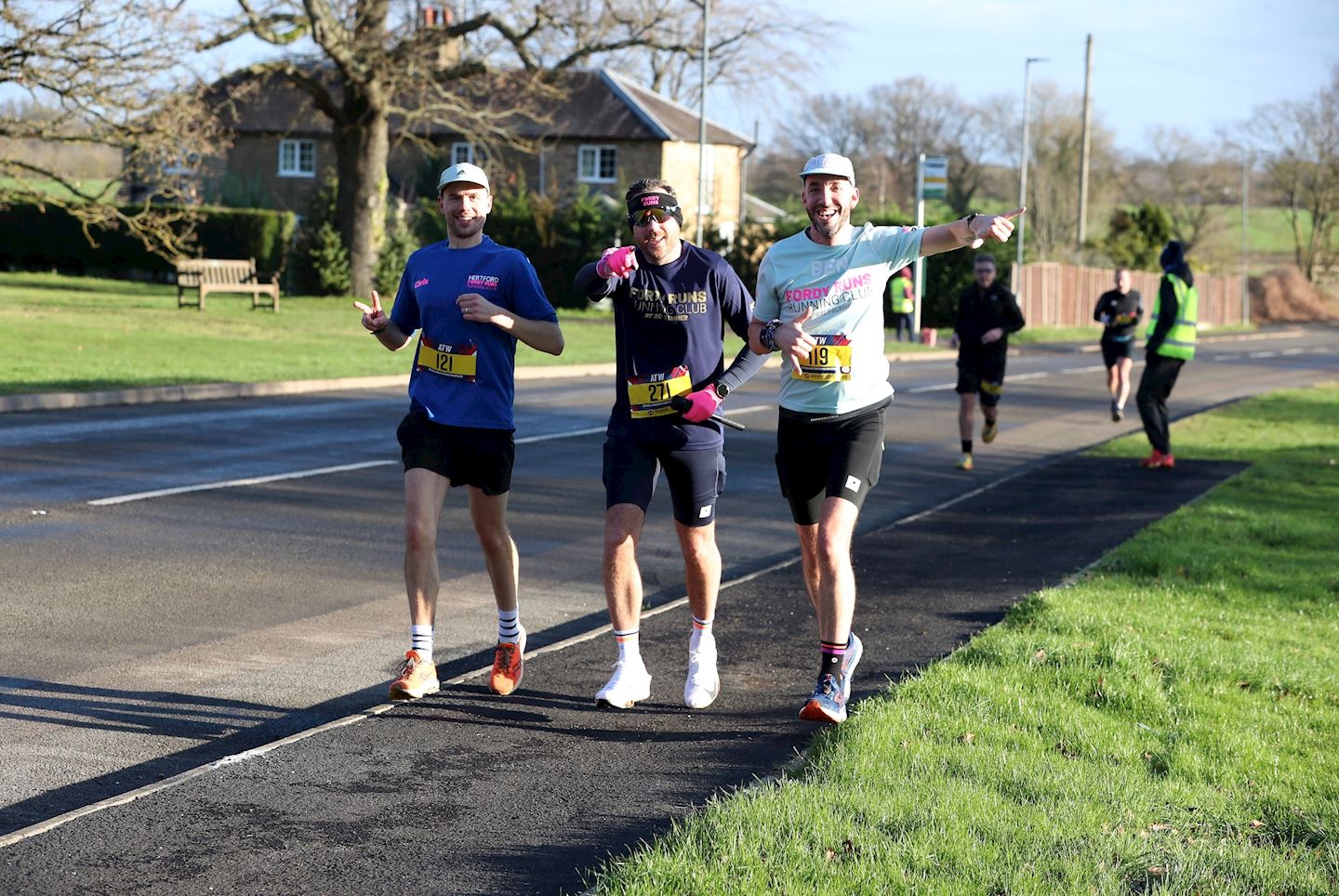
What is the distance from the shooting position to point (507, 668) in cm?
641

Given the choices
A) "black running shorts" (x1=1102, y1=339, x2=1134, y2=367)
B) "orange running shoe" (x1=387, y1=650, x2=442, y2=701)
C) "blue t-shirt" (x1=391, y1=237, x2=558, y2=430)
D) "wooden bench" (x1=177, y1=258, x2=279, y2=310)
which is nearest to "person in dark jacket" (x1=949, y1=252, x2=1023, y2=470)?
"black running shorts" (x1=1102, y1=339, x2=1134, y2=367)

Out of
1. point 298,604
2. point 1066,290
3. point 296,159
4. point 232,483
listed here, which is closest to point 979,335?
point 232,483

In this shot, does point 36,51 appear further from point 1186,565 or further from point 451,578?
point 1186,565

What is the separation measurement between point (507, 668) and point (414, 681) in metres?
0.40

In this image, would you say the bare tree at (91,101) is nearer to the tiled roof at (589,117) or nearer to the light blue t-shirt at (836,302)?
the light blue t-shirt at (836,302)

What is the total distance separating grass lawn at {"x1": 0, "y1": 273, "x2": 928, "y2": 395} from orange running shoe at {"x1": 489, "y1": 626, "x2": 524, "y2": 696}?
13277 millimetres

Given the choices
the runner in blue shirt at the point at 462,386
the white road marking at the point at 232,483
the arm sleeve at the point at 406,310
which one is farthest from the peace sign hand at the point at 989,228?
the white road marking at the point at 232,483

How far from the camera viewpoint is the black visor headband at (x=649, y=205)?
20.0 ft

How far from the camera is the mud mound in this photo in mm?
80750

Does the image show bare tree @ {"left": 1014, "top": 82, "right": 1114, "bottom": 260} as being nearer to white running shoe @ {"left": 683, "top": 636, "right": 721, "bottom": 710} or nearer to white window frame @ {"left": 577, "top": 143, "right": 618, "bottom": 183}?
white window frame @ {"left": 577, "top": 143, "right": 618, "bottom": 183}

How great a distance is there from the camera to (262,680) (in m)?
6.63

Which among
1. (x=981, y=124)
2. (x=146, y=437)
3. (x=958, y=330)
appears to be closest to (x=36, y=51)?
(x=146, y=437)

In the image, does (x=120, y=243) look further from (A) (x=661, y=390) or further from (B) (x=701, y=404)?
(B) (x=701, y=404)

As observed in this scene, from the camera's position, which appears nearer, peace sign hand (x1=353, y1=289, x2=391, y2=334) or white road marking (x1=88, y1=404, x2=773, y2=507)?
peace sign hand (x1=353, y1=289, x2=391, y2=334)
